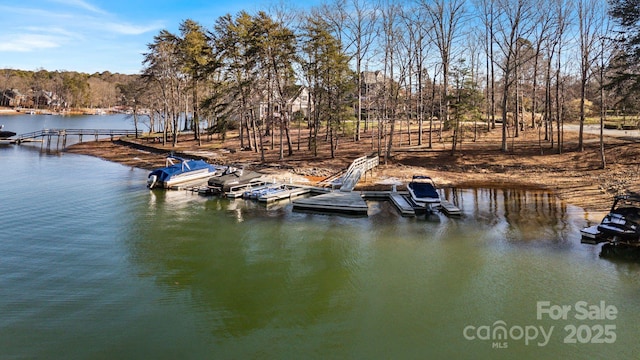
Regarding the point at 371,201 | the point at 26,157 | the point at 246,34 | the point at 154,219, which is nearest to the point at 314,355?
the point at 154,219

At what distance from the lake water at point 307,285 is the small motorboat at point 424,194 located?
32.5 inches

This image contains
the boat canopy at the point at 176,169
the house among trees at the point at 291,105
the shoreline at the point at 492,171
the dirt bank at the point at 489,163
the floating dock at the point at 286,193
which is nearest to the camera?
the shoreline at the point at 492,171

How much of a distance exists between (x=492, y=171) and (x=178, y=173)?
22.8m

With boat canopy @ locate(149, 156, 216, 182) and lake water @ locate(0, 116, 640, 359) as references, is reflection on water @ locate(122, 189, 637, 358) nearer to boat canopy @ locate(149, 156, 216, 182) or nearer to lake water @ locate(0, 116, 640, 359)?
lake water @ locate(0, 116, 640, 359)

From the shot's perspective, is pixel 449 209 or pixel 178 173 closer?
pixel 449 209

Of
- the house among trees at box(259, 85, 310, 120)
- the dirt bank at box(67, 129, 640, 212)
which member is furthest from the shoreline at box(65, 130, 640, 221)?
the house among trees at box(259, 85, 310, 120)

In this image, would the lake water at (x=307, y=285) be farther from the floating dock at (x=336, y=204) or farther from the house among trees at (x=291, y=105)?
the house among trees at (x=291, y=105)

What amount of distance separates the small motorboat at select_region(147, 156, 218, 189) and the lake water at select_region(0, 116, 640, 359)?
5741 millimetres

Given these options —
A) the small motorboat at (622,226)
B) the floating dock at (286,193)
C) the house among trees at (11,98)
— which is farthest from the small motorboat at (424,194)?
the house among trees at (11,98)

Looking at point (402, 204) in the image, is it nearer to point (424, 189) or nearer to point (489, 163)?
point (424, 189)

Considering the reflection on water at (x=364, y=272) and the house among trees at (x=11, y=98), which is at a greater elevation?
the house among trees at (x=11, y=98)

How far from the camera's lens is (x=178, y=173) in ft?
94.9

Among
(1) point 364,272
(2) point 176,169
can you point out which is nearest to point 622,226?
(1) point 364,272

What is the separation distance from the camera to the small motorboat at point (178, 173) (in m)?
27.9
